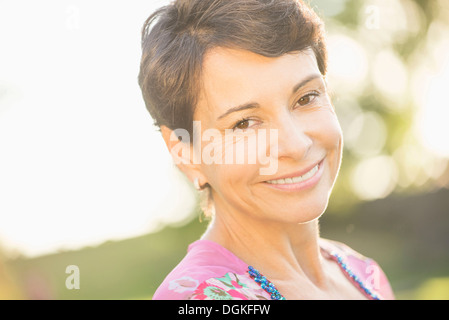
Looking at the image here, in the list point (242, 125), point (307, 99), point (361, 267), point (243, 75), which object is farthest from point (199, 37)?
point (361, 267)

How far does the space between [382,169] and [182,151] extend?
9892 mm

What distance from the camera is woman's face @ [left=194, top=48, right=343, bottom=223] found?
172 centimetres

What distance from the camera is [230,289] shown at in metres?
1.65

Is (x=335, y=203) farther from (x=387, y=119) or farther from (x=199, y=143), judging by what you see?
(x=199, y=143)

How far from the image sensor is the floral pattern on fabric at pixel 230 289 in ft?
5.20

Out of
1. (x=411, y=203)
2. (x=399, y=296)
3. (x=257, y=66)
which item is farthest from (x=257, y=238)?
(x=411, y=203)

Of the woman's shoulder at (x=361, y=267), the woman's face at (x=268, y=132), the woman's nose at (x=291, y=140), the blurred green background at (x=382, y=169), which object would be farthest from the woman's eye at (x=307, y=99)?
the blurred green background at (x=382, y=169)

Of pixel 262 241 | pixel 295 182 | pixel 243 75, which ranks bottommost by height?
pixel 262 241

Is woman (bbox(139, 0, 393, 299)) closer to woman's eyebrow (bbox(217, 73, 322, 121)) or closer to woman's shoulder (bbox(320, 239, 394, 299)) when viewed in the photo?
woman's eyebrow (bbox(217, 73, 322, 121))

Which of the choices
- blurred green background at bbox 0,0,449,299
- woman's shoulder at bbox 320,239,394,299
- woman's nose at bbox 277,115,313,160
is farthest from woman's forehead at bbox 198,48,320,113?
blurred green background at bbox 0,0,449,299

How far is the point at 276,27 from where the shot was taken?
1802 mm

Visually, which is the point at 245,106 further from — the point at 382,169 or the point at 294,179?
the point at 382,169

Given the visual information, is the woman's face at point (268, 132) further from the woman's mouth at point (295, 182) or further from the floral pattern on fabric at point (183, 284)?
the floral pattern on fabric at point (183, 284)

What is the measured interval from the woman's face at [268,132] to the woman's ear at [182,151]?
9 cm
